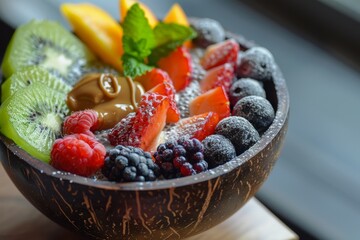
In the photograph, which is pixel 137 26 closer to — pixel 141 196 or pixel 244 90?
pixel 244 90

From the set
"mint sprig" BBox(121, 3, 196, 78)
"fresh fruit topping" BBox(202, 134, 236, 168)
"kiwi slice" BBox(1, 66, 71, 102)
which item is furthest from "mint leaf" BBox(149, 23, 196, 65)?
"fresh fruit topping" BBox(202, 134, 236, 168)

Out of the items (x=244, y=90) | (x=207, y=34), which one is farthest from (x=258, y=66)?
(x=207, y=34)

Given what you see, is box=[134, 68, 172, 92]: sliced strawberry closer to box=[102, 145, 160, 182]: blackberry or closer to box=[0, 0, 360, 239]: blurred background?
box=[102, 145, 160, 182]: blackberry

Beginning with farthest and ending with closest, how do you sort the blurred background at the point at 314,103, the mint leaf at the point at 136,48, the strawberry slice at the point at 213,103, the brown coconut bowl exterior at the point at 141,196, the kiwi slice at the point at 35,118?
the blurred background at the point at 314,103 → the mint leaf at the point at 136,48 → the strawberry slice at the point at 213,103 → the kiwi slice at the point at 35,118 → the brown coconut bowl exterior at the point at 141,196

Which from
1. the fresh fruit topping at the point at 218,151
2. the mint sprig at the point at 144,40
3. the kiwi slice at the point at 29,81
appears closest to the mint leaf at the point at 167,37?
the mint sprig at the point at 144,40

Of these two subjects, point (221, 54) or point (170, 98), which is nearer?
point (170, 98)

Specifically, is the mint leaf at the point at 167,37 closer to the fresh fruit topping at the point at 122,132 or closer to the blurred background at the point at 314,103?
the fresh fruit topping at the point at 122,132

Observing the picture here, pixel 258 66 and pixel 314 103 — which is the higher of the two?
pixel 258 66
